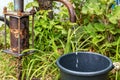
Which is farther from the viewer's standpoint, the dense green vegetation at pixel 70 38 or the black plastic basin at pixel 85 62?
the dense green vegetation at pixel 70 38

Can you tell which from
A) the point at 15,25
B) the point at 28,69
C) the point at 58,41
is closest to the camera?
the point at 15,25

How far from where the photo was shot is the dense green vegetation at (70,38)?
3109mm

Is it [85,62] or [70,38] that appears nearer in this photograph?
[85,62]

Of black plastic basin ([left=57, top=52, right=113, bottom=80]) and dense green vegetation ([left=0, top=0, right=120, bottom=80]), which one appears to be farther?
dense green vegetation ([left=0, top=0, right=120, bottom=80])

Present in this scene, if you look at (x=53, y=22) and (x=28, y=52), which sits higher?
(x=53, y=22)

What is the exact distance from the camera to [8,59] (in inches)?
134

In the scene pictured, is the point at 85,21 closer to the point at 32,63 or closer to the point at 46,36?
the point at 46,36

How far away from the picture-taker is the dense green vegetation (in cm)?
311

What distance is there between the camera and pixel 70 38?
10.4ft

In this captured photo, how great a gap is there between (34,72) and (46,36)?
63 cm

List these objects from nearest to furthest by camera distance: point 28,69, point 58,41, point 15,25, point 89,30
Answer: point 15,25 < point 28,69 < point 89,30 < point 58,41

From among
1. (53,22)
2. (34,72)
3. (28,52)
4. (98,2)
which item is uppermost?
(98,2)

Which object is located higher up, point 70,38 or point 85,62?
point 70,38

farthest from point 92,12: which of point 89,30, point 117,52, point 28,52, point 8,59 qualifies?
point 8,59
